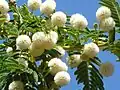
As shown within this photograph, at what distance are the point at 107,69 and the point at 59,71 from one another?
233 mm

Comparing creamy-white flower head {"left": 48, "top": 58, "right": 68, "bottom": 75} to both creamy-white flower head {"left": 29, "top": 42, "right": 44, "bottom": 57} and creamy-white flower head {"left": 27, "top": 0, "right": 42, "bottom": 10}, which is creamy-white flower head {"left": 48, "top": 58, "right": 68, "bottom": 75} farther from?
creamy-white flower head {"left": 27, "top": 0, "right": 42, "bottom": 10}

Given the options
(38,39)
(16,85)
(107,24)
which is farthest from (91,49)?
(16,85)

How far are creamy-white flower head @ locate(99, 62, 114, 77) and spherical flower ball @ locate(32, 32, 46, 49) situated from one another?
33 cm

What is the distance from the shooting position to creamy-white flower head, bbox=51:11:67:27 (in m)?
2.71

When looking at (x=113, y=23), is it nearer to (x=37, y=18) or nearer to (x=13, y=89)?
(x=37, y=18)

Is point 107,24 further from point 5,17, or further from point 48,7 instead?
point 5,17

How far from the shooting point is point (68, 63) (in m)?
2.75

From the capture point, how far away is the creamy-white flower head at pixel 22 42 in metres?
2.62

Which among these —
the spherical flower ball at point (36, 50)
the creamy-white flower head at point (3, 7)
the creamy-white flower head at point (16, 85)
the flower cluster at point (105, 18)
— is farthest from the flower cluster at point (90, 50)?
the creamy-white flower head at point (3, 7)

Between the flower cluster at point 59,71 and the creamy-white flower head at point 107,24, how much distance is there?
0.85ft

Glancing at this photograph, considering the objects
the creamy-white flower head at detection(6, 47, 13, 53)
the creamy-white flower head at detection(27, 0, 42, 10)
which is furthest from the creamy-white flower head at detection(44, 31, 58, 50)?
the creamy-white flower head at detection(27, 0, 42, 10)

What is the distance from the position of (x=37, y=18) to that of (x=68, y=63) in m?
0.27

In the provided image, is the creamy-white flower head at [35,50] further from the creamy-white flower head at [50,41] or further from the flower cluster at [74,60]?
the flower cluster at [74,60]

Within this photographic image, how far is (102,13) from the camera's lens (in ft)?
8.82
